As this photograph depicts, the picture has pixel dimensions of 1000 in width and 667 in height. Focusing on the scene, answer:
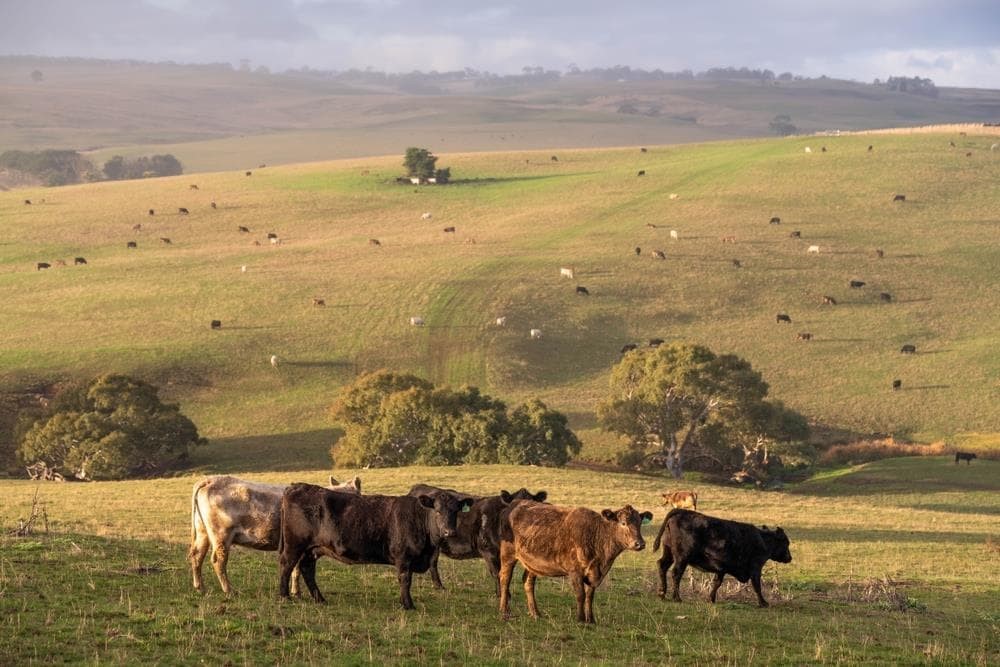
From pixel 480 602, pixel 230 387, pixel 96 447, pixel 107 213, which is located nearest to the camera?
pixel 480 602

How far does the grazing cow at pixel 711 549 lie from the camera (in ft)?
63.0

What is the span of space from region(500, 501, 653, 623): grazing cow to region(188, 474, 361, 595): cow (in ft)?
12.0

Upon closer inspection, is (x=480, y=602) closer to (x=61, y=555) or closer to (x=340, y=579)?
(x=340, y=579)

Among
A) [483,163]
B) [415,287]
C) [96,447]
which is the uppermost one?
[483,163]

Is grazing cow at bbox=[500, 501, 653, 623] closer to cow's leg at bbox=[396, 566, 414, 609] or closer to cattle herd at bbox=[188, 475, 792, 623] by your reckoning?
cattle herd at bbox=[188, 475, 792, 623]

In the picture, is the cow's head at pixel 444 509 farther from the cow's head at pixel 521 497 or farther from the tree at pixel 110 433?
the tree at pixel 110 433

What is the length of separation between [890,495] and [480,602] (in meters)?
37.4

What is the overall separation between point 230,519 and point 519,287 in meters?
70.8

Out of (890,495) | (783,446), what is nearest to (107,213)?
(783,446)

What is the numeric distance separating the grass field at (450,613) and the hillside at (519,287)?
1385 inches

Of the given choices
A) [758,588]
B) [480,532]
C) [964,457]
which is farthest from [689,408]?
[480,532]

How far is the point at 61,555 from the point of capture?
18.8 m

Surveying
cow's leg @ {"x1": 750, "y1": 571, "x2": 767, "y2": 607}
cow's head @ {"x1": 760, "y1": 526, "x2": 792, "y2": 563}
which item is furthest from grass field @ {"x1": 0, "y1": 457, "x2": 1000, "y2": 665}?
cow's head @ {"x1": 760, "y1": 526, "x2": 792, "y2": 563}

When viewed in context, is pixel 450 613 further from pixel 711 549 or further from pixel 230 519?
pixel 711 549
